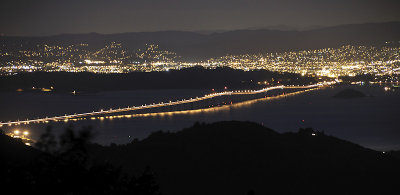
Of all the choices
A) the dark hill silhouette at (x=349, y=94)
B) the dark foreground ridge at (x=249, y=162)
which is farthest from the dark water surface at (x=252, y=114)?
the dark foreground ridge at (x=249, y=162)

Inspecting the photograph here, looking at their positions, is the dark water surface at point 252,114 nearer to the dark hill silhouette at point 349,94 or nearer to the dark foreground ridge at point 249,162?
the dark hill silhouette at point 349,94

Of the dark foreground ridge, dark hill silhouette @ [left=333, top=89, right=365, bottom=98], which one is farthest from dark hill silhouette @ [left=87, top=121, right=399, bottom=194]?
dark hill silhouette @ [left=333, top=89, right=365, bottom=98]

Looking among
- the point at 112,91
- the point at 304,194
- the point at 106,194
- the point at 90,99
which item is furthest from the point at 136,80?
the point at 106,194

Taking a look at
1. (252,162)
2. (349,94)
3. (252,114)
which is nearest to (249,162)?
(252,162)

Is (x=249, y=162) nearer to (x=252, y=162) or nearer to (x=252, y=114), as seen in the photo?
(x=252, y=162)

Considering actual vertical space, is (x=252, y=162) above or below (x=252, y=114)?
above

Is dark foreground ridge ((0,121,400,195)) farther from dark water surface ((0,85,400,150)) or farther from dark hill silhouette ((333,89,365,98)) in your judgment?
dark hill silhouette ((333,89,365,98))
